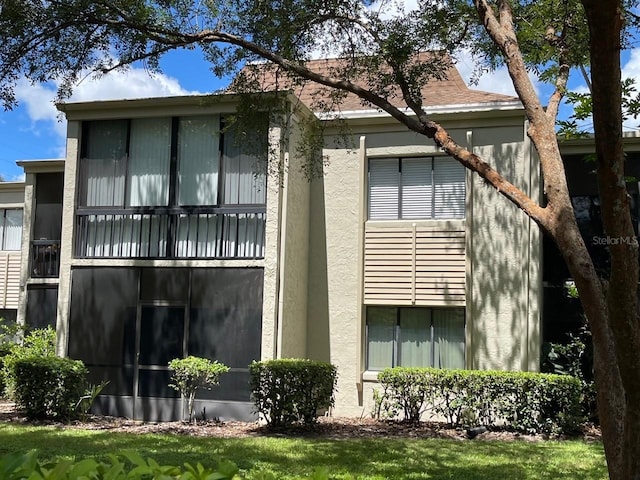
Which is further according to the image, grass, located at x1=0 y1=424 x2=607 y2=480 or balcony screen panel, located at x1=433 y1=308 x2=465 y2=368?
balcony screen panel, located at x1=433 y1=308 x2=465 y2=368

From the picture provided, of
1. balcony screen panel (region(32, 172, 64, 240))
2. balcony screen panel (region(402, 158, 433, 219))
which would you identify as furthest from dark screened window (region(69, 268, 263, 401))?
balcony screen panel (region(32, 172, 64, 240))

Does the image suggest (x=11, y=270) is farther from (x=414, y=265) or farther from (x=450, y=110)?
(x=450, y=110)

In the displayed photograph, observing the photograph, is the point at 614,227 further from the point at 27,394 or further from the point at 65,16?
the point at 27,394

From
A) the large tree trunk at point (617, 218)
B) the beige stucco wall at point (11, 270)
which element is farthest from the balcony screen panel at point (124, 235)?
the large tree trunk at point (617, 218)

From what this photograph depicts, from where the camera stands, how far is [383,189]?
15539mm

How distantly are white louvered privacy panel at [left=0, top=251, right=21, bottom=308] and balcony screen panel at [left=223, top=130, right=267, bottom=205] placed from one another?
10344 millimetres

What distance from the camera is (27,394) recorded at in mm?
13352

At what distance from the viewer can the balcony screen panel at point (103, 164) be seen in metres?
15.4

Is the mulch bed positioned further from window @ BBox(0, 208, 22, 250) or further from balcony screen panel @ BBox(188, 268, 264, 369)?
window @ BBox(0, 208, 22, 250)

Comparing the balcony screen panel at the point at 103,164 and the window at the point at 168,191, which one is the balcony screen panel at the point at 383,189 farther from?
the balcony screen panel at the point at 103,164

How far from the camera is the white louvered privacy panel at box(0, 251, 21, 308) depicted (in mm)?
22062

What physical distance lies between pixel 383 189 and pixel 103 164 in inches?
231

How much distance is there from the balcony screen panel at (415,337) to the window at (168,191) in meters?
3.36

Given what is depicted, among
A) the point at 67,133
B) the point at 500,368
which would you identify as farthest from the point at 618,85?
the point at 67,133
